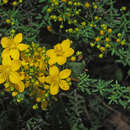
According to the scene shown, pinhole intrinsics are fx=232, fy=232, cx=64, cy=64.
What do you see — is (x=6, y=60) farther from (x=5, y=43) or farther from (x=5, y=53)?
(x=5, y=43)

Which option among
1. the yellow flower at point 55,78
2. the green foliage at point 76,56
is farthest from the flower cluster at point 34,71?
the green foliage at point 76,56

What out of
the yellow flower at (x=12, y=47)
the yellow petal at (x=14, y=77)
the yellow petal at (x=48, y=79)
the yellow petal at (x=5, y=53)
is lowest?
the yellow petal at (x=48, y=79)

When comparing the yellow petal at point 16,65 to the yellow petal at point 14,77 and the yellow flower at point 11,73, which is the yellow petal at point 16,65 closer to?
the yellow flower at point 11,73

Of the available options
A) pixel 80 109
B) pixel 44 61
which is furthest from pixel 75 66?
pixel 80 109

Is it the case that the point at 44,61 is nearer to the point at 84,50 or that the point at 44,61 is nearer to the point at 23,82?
the point at 23,82

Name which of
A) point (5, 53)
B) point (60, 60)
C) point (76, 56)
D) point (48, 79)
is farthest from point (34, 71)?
point (76, 56)

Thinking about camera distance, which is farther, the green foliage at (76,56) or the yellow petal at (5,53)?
the green foliage at (76,56)

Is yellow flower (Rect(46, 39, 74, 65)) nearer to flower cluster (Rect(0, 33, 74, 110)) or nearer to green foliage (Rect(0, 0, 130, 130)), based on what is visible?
flower cluster (Rect(0, 33, 74, 110))

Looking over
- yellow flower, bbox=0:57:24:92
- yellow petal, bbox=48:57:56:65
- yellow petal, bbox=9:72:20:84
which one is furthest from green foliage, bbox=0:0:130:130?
yellow petal, bbox=9:72:20:84
